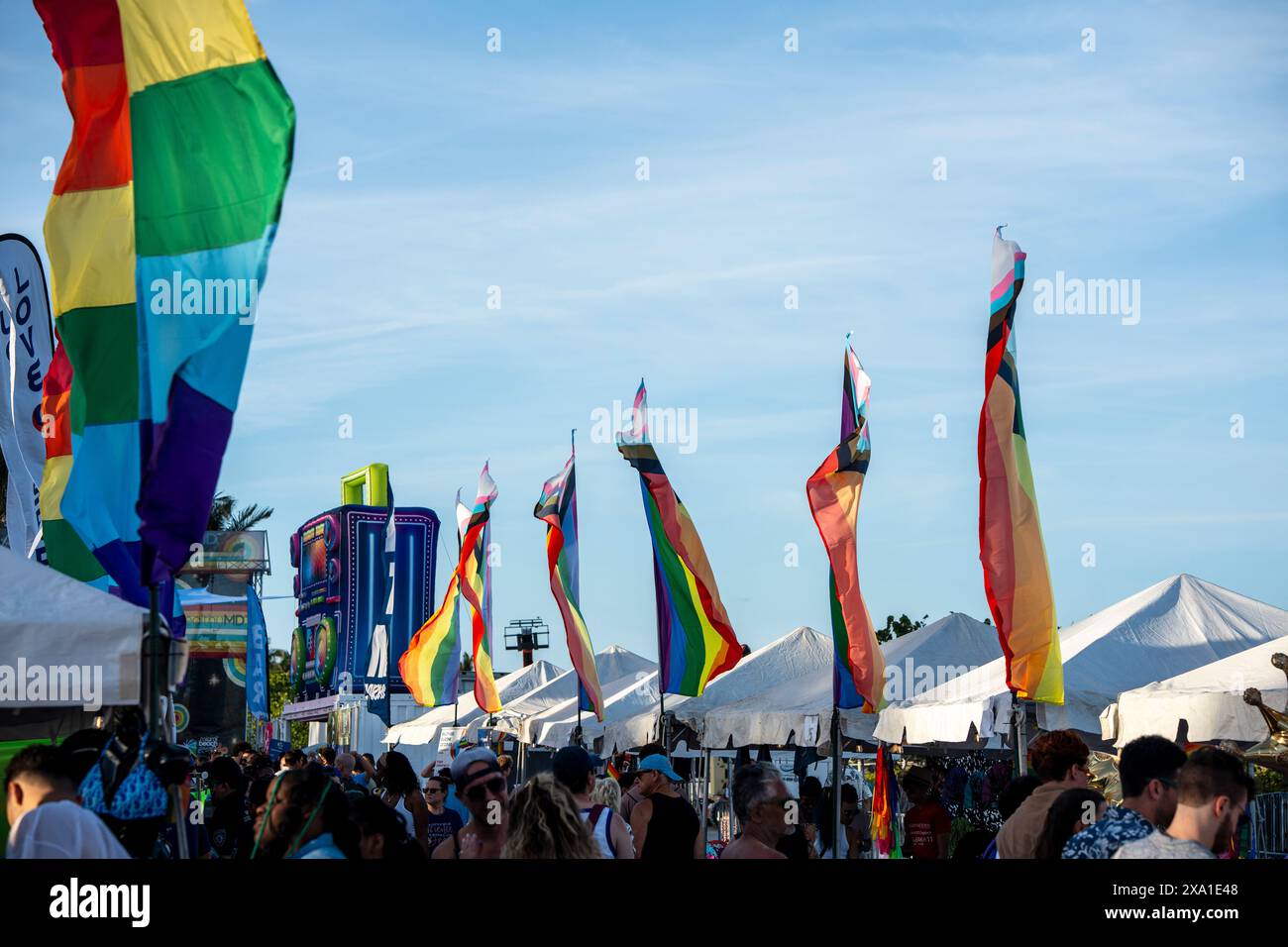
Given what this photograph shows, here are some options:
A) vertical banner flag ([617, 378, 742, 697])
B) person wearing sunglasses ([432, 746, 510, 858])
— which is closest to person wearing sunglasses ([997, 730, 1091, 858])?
person wearing sunglasses ([432, 746, 510, 858])

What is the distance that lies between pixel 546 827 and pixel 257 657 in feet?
56.7

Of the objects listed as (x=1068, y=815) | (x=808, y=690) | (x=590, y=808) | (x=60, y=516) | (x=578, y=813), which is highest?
(x=60, y=516)

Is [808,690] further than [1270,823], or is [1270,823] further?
[808,690]

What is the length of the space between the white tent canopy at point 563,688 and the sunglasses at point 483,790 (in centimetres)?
1683

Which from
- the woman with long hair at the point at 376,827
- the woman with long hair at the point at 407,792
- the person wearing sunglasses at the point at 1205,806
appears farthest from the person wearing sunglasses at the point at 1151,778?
the woman with long hair at the point at 407,792

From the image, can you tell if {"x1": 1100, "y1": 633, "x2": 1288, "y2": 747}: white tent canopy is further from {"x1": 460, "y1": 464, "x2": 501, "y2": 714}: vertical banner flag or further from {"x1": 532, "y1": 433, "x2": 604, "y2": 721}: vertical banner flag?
{"x1": 460, "y1": 464, "x2": 501, "y2": 714}: vertical banner flag

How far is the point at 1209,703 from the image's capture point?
962cm

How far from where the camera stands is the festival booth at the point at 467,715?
26.9 m

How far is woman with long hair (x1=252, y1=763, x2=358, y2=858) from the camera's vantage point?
4973mm

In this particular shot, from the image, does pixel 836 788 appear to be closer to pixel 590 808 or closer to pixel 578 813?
pixel 590 808

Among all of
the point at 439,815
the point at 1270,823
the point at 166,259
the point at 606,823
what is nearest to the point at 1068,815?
the point at 606,823

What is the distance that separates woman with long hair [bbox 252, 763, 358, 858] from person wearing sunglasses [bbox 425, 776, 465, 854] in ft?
14.3
